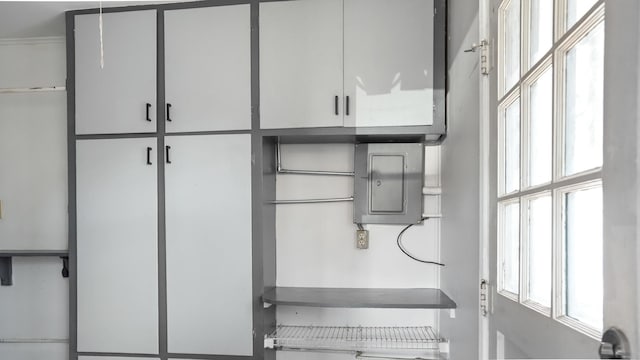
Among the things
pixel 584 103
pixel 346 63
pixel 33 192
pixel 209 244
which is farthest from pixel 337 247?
pixel 33 192

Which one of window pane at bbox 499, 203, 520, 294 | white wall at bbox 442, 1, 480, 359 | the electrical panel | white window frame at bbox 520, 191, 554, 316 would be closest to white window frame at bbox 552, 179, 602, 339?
white window frame at bbox 520, 191, 554, 316

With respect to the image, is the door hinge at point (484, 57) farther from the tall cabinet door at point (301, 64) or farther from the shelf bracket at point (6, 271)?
the shelf bracket at point (6, 271)

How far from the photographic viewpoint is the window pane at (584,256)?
708mm

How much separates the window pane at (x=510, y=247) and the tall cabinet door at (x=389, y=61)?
0.79 m

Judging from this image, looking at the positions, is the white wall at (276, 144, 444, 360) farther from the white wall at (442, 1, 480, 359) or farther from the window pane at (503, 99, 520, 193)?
the window pane at (503, 99, 520, 193)

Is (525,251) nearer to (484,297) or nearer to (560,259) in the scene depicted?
(560,259)

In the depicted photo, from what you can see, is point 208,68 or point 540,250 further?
point 208,68

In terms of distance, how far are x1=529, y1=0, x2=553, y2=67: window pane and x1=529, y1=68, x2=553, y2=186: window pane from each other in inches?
2.5

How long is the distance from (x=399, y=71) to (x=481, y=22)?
1.86 ft

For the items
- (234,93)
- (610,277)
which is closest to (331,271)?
(234,93)

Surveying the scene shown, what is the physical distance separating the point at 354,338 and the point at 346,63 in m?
1.32

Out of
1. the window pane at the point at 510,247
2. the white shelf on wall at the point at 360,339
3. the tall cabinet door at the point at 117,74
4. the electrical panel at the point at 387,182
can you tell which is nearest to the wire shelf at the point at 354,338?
the white shelf on wall at the point at 360,339

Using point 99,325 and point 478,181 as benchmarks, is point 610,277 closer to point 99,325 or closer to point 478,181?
point 478,181

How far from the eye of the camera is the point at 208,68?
6.52 feet
